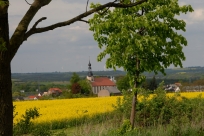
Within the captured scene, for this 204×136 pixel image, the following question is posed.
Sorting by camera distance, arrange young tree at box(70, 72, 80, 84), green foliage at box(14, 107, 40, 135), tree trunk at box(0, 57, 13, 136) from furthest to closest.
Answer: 1. young tree at box(70, 72, 80, 84)
2. green foliage at box(14, 107, 40, 135)
3. tree trunk at box(0, 57, 13, 136)

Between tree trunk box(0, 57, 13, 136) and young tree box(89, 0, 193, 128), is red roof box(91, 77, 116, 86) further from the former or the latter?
tree trunk box(0, 57, 13, 136)

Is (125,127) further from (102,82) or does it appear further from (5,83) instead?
(102,82)

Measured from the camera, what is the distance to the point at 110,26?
10.6 metres

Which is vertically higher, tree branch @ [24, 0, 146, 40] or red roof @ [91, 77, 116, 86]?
tree branch @ [24, 0, 146, 40]

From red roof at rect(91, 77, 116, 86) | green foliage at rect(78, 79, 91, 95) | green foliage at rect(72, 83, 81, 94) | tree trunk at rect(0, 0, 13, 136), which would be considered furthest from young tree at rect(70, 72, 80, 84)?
tree trunk at rect(0, 0, 13, 136)

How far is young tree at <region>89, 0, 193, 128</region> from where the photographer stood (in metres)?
10.4

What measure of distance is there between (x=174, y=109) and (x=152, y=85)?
152 feet

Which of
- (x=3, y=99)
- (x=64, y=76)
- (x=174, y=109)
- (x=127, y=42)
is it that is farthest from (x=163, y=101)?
(x=64, y=76)

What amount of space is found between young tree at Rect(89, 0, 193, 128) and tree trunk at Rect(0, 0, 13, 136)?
5928 millimetres

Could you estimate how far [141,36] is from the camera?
10.5 metres

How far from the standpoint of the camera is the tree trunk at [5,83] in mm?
4445

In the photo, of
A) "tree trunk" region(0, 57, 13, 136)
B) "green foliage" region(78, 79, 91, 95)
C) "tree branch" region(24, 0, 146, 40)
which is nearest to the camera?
"tree trunk" region(0, 57, 13, 136)

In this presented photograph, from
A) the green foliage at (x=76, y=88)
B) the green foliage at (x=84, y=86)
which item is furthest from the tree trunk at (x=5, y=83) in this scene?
the green foliage at (x=84, y=86)

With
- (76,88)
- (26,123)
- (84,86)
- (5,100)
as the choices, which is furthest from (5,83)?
(84,86)
